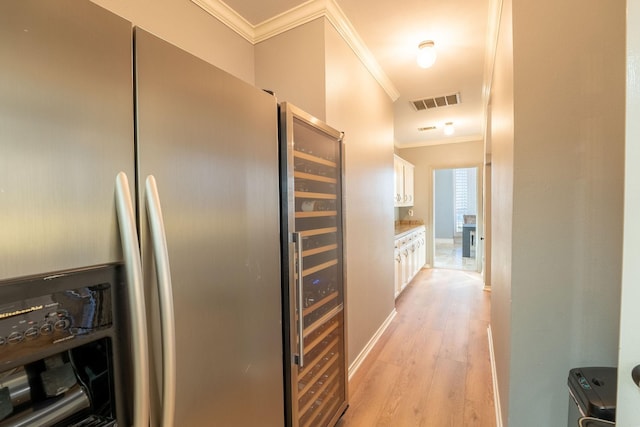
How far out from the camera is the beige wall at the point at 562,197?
112cm

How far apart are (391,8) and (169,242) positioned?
2.15 metres

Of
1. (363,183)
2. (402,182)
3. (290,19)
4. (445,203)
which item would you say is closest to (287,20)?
(290,19)

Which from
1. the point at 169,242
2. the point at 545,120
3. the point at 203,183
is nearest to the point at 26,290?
the point at 169,242

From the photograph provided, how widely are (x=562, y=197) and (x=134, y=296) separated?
→ 1582 millimetres

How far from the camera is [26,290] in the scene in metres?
0.50

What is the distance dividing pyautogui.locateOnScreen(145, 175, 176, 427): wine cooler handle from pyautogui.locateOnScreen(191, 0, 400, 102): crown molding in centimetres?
173

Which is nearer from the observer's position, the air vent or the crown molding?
the crown molding

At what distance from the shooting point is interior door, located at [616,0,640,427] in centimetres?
54

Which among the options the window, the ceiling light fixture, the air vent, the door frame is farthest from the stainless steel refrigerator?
the window

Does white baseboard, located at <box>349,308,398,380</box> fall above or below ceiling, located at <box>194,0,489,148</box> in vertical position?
below

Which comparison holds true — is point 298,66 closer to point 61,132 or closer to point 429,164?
point 61,132

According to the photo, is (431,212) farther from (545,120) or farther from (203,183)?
(203,183)

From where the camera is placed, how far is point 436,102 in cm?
376

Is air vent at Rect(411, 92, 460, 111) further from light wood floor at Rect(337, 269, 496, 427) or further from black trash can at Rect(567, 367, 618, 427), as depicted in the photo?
black trash can at Rect(567, 367, 618, 427)
